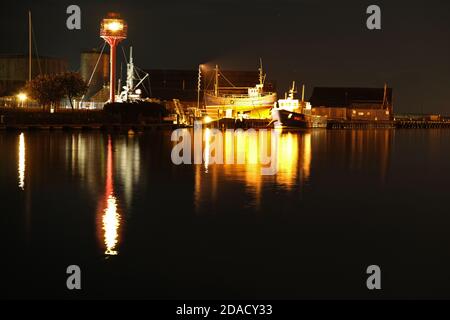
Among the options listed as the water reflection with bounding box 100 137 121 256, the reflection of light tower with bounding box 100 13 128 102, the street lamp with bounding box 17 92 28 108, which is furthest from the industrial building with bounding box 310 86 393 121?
the water reflection with bounding box 100 137 121 256

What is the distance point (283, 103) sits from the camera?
82312mm

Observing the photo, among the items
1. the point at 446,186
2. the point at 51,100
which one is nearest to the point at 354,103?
the point at 51,100

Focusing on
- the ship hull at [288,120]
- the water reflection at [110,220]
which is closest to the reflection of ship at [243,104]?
the ship hull at [288,120]

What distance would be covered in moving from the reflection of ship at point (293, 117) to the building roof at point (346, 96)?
46.1 feet

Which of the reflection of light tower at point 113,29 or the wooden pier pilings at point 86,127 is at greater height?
the reflection of light tower at point 113,29

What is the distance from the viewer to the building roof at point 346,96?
100250 millimetres

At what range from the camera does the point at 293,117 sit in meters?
77.8

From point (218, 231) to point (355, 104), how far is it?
8752 cm

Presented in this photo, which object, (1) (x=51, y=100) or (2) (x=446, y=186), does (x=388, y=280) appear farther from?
(1) (x=51, y=100)

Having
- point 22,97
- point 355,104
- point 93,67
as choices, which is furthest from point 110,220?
point 355,104

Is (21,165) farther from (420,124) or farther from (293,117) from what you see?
(420,124)

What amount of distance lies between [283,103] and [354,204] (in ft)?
210

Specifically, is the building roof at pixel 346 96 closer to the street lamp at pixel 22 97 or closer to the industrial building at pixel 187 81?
the industrial building at pixel 187 81

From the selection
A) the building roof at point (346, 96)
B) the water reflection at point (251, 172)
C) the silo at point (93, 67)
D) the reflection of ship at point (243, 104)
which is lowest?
the water reflection at point (251, 172)
